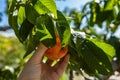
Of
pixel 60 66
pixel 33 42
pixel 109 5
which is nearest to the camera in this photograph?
pixel 33 42

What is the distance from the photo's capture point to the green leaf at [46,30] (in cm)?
115

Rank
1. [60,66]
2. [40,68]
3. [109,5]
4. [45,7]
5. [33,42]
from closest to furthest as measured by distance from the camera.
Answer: [45,7] < [33,42] < [40,68] < [60,66] < [109,5]

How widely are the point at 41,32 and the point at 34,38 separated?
69 millimetres

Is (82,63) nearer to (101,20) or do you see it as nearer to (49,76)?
(49,76)

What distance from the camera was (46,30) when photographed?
1.16 meters

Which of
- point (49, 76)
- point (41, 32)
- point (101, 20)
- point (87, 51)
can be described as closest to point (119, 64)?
point (101, 20)

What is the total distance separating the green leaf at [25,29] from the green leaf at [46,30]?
0.08 metres

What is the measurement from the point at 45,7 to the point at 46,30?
2.8 inches

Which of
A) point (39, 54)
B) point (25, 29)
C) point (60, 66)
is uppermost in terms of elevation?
point (25, 29)

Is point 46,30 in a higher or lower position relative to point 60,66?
higher

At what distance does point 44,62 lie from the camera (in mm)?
1515

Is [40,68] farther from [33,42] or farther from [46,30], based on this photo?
[46,30]

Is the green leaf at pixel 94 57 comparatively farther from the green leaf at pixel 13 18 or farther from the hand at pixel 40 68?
the green leaf at pixel 13 18

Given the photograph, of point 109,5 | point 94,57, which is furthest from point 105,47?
point 109,5
